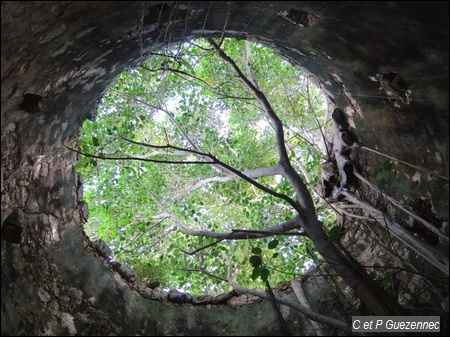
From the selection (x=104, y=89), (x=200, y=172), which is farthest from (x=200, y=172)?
(x=104, y=89)

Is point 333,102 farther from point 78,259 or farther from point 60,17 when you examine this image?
point 78,259

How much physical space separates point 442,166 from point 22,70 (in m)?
2.68

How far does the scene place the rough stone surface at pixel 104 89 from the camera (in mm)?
2154

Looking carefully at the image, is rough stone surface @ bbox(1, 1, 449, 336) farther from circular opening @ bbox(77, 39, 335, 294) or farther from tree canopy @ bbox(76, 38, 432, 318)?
circular opening @ bbox(77, 39, 335, 294)

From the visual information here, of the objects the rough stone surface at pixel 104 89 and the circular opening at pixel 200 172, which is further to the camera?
the circular opening at pixel 200 172

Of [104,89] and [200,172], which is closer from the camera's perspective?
[104,89]

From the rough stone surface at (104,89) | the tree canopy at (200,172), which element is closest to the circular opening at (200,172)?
the tree canopy at (200,172)

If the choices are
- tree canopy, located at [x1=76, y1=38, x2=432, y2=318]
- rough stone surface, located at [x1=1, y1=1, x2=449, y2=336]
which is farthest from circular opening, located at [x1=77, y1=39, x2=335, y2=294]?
rough stone surface, located at [x1=1, y1=1, x2=449, y2=336]

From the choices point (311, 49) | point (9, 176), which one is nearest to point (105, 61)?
point (9, 176)

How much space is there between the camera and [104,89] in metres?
3.43

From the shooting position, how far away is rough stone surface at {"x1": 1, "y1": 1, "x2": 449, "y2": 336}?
2.15 meters

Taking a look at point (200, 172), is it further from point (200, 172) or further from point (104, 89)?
point (104, 89)

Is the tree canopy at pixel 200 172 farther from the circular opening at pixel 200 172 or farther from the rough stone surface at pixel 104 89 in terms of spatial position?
the rough stone surface at pixel 104 89

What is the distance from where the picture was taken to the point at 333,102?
11.7 feet
